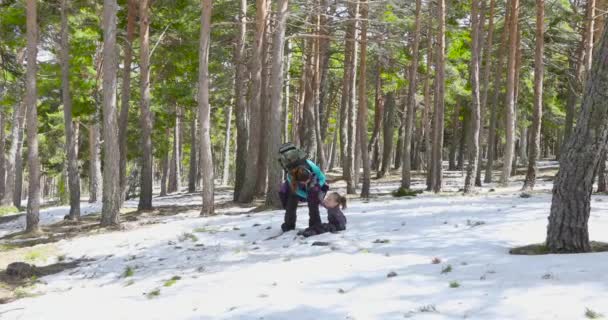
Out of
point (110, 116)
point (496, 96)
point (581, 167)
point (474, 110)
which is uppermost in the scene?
point (496, 96)

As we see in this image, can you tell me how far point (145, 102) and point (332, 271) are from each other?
1140 cm

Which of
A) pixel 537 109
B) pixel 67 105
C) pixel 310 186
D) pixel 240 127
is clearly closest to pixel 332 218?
pixel 310 186

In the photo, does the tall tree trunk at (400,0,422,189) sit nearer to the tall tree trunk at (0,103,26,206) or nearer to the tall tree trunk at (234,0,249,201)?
the tall tree trunk at (234,0,249,201)

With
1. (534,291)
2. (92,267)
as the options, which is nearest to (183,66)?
(92,267)

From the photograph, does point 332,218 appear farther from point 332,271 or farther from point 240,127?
point 240,127

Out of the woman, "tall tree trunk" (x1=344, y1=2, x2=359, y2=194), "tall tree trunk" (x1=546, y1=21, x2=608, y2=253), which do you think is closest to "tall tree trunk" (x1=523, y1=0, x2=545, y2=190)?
"tall tree trunk" (x1=344, y1=2, x2=359, y2=194)

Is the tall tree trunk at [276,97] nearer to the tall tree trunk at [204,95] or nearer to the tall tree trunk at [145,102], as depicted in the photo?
the tall tree trunk at [204,95]

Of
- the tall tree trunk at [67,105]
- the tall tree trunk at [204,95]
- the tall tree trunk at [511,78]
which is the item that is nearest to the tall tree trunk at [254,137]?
the tall tree trunk at [204,95]

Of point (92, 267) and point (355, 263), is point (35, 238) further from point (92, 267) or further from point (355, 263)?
point (355, 263)

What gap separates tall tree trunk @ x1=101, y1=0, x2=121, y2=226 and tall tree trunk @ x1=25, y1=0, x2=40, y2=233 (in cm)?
226

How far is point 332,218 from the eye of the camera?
8.85m

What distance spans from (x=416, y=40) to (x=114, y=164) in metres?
10.3

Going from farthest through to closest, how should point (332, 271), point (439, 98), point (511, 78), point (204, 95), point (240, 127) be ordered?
point (240, 127) < point (511, 78) < point (439, 98) < point (204, 95) < point (332, 271)

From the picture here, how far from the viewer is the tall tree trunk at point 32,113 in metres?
13.0
